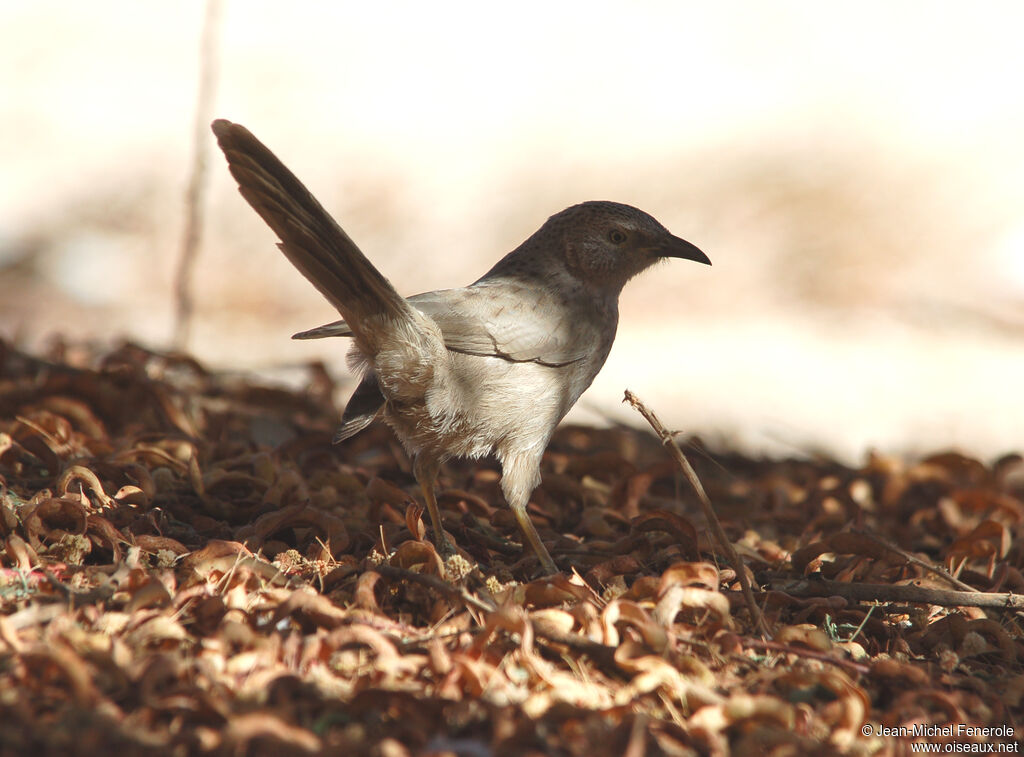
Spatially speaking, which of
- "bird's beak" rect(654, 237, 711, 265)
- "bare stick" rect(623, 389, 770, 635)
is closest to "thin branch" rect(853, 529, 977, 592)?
"bare stick" rect(623, 389, 770, 635)

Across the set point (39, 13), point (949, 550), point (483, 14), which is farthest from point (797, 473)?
point (39, 13)

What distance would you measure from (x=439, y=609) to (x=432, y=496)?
3.71 feet

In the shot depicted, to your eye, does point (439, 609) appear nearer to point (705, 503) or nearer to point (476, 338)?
point (705, 503)

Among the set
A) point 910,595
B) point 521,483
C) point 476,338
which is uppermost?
point 476,338

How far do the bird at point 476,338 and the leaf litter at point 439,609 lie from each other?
345 mm

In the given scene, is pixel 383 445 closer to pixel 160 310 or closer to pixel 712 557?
pixel 712 557

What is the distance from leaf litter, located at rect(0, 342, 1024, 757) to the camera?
8.02ft

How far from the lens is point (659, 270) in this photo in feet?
27.6

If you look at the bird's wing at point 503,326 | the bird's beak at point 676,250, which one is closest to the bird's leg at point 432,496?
the bird's wing at point 503,326

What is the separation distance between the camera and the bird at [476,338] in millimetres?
3588

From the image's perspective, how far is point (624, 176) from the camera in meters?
9.17

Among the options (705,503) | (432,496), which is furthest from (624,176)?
(705,503)

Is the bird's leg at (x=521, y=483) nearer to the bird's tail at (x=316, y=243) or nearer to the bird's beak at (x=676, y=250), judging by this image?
the bird's tail at (x=316, y=243)

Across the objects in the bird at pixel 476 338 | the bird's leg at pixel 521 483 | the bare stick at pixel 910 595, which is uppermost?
the bird at pixel 476 338
